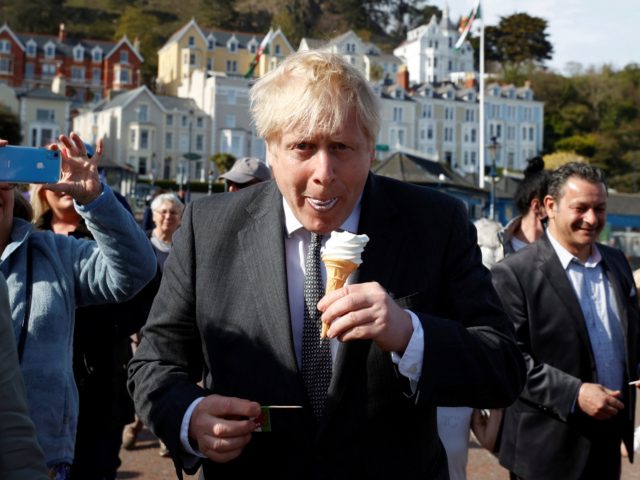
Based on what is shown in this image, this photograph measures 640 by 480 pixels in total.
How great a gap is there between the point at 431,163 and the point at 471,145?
83708 millimetres

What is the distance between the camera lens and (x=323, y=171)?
7.39 ft

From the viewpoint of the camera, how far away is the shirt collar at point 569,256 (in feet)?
14.4

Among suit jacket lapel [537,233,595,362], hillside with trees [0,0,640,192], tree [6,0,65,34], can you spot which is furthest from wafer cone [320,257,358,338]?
tree [6,0,65,34]

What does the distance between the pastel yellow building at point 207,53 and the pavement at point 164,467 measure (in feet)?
300

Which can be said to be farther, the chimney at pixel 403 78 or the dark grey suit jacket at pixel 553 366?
the chimney at pixel 403 78

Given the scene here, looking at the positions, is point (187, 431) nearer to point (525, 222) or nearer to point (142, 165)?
point (525, 222)

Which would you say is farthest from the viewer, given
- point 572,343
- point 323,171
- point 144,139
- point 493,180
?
point 144,139

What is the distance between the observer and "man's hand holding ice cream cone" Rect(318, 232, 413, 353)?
6.29 ft

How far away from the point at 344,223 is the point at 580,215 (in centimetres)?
233

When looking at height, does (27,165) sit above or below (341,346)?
above

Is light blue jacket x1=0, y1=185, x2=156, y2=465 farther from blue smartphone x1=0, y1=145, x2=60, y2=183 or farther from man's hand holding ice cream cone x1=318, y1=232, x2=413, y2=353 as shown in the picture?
man's hand holding ice cream cone x1=318, y1=232, x2=413, y2=353

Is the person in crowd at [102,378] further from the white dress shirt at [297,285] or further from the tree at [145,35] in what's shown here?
the tree at [145,35]

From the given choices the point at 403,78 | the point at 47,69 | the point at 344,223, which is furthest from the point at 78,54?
the point at 344,223

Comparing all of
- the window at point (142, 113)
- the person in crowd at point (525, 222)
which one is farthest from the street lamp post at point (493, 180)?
the window at point (142, 113)
